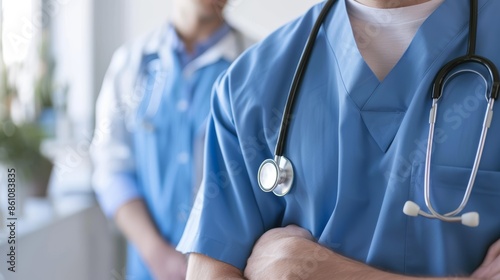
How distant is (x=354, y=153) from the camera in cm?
81

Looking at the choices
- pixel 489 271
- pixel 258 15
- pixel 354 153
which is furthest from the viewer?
pixel 258 15

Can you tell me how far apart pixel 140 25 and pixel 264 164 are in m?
0.80

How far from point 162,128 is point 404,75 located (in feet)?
2.37

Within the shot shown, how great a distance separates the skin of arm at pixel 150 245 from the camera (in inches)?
55.9

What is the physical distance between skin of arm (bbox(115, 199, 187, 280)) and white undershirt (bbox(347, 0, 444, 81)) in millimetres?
738

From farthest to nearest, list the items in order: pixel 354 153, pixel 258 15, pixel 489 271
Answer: pixel 258 15 → pixel 354 153 → pixel 489 271

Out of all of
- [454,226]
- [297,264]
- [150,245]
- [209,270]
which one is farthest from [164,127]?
[454,226]

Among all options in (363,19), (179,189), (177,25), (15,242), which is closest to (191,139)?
(179,189)

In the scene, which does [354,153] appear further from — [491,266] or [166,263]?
[166,263]

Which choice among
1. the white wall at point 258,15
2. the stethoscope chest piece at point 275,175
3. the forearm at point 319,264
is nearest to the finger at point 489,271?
the forearm at point 319,264

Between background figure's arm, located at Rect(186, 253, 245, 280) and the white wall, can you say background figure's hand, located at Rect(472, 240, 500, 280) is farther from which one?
the white wall

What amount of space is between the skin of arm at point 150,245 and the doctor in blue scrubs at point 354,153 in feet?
1.68

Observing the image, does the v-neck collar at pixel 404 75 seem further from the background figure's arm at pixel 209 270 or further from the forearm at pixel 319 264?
the background figure's arm at pixel 209 270

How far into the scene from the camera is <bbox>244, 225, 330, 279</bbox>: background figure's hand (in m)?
0.77
